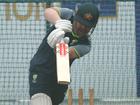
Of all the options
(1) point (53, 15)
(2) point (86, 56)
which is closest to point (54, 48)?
(1) point (53, 15)

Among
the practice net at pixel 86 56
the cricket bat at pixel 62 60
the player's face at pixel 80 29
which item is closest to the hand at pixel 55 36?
the cricket bat at pixel 62 60

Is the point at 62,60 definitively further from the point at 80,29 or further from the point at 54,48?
the point at 80,29

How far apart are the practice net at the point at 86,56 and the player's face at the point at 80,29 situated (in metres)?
3.26

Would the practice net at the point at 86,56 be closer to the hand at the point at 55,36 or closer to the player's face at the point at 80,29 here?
the player's face at the point at 80,29

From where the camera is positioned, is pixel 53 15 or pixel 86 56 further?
pixel 86 56

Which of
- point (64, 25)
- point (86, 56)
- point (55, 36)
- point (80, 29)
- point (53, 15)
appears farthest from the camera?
point (86, 56)

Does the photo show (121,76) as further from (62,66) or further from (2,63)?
(62,66)

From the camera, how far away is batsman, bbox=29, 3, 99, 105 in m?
5.11

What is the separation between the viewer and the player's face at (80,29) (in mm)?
5079

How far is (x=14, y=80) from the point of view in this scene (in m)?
8.64

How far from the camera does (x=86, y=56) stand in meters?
8.89

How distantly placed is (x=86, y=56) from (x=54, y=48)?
3.83 meters

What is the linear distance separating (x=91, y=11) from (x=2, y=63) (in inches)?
145

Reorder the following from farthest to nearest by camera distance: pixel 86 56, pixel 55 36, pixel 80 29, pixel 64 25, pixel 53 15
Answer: pixel 86 56 < pixel 53 15 < pixel 80 29 < pixel 64 25 < pixel 55 36
